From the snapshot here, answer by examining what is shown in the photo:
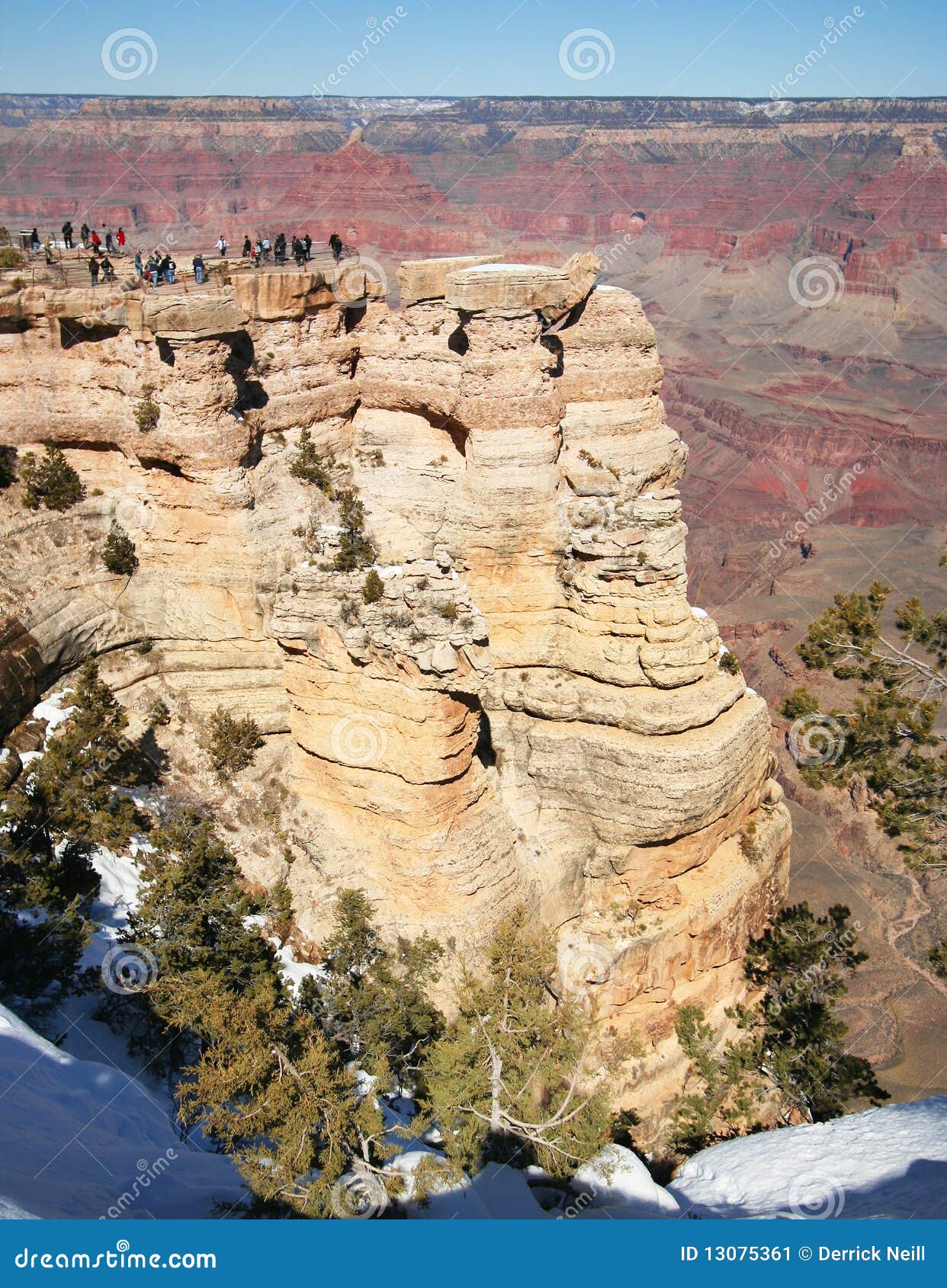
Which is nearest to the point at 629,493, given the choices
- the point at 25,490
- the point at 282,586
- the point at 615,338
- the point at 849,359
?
the point at 615,338

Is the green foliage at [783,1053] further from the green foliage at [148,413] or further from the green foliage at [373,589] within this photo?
the green foliage at [148,413]

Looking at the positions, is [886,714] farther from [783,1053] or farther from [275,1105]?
[275,1105]

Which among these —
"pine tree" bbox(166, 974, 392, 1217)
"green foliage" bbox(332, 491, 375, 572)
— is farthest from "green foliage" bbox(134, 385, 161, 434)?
"pine tree" bbox(166, 974, 392, 1217)

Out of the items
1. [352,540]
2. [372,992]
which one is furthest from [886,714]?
[352,540]

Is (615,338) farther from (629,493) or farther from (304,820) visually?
(304,820)

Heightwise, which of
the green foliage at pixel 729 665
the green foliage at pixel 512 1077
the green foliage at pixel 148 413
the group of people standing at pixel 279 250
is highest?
the group of people standing at pixel 279 250

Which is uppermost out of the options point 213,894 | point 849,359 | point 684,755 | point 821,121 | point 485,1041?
point 821,121

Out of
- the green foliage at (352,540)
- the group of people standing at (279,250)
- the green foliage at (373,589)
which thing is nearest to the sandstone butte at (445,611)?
the green foliage at (373,589)

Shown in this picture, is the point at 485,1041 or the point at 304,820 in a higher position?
the point at 304,820
